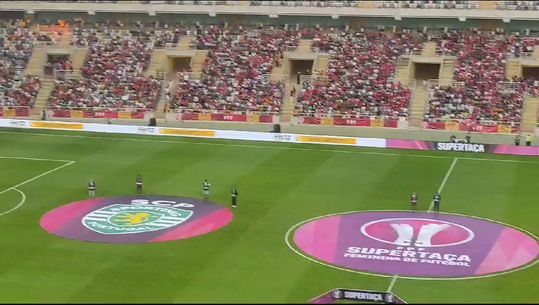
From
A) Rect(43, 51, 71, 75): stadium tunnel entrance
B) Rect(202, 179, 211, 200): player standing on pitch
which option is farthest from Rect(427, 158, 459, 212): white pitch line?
Rect(43, 51, 71, 75): stadium tunnel entrance

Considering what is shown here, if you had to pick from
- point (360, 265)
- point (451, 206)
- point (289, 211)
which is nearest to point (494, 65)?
point (451, 206)

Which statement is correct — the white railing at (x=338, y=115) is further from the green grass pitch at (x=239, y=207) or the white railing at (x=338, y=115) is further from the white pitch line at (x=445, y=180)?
the white pitch line at (x=445, y=180)

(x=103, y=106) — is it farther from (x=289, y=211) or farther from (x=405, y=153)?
(x=289, y=211)

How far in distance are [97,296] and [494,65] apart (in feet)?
156

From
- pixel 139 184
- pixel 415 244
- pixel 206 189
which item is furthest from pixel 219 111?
pixel 415 244

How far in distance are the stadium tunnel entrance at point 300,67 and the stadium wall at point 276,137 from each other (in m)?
15.8

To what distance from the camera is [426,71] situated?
71.5 meters

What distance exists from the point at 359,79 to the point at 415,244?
35699mm

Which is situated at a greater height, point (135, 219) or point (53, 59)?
point (53, 59)

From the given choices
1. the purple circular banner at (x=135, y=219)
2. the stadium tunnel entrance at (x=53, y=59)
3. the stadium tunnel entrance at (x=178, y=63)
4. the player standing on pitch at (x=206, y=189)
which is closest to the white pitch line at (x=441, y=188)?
the purple circular banner at (x=135, y=219)

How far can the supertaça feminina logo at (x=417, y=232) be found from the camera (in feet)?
110

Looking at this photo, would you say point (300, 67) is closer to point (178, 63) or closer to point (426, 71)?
point (426, 71)

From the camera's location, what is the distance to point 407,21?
71750 mm

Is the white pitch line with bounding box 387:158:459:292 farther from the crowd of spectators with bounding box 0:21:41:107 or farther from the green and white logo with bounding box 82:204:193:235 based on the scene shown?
the crowd of spectators with bounding box 0:21:41:107
